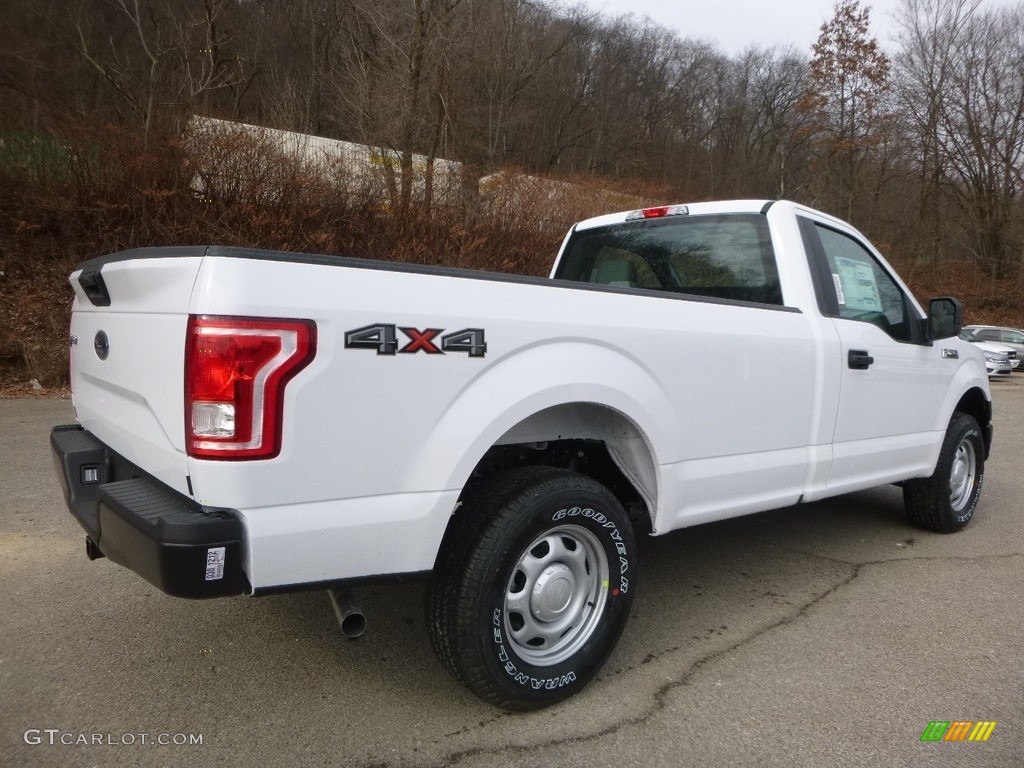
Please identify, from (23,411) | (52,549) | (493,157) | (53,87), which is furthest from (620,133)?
(52,549)


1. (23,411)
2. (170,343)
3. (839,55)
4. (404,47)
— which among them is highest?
(839,55)

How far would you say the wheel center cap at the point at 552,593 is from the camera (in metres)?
2.65

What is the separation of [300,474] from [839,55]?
132ft

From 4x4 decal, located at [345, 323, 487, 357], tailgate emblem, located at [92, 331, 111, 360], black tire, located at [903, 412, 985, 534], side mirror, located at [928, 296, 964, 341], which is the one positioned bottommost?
black tire, located at [903, 412, 985, 534]

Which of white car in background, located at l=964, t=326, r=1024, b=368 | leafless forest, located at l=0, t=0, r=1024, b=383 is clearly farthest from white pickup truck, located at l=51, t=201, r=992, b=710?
white car in background, located at l=964, t=326, r=1024, b=368

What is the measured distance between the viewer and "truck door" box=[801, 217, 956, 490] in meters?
3.84

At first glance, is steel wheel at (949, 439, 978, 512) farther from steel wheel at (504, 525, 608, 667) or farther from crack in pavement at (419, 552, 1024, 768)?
steel wheel at (504, 525, 608, 667)

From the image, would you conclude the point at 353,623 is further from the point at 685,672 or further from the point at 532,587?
the point at 685,672

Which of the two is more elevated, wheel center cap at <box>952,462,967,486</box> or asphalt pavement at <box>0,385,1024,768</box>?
wheel center cap at <box>952,462,967,486</box>

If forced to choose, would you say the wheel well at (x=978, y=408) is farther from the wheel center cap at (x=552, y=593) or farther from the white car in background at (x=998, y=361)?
the white car in background at (x=998, y=361)

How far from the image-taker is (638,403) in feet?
9.27

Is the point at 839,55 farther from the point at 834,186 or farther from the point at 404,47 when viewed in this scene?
the point at 404,47

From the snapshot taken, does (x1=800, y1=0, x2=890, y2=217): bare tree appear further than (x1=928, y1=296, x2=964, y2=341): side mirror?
Yes

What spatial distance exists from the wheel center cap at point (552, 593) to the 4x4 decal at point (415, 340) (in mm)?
868
